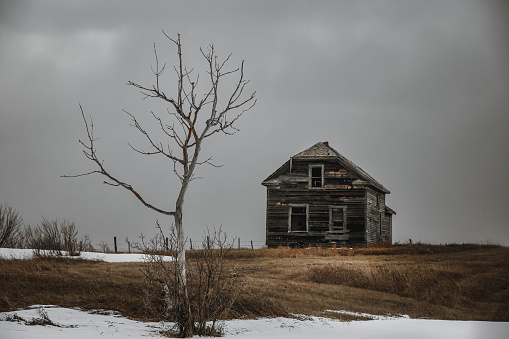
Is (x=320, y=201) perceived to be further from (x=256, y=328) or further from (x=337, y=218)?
(x=256, y=328)

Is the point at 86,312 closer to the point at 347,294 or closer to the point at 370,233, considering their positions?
the point at 347,294

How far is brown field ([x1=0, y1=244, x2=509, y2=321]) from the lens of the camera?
10008 mm

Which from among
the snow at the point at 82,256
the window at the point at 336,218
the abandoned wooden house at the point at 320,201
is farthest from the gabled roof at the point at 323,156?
the snow at the point at 82,256

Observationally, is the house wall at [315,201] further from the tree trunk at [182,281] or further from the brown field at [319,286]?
the tree trunk at [182,281]

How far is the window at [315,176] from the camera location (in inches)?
1036

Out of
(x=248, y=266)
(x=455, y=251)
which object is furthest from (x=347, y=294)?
(x=455, y=251)

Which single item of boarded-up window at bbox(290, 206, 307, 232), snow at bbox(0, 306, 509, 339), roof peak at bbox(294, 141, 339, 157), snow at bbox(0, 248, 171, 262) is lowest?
snow at bbox(0, 306, 509, 339)

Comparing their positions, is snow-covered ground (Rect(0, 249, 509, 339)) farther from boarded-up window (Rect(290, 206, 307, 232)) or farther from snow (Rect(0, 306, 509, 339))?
boarded-up window (Rect(290, 206, 307, 232))

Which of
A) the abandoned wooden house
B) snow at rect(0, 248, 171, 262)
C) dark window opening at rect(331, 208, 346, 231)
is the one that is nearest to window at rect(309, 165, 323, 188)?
the abandoned wooden house

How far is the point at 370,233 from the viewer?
26.6 m

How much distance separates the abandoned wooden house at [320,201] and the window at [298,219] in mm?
52

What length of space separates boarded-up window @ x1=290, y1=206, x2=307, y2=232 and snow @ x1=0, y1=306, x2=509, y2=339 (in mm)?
17026

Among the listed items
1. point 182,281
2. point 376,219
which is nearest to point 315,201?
point 376,219

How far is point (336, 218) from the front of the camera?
2597 centimetres
